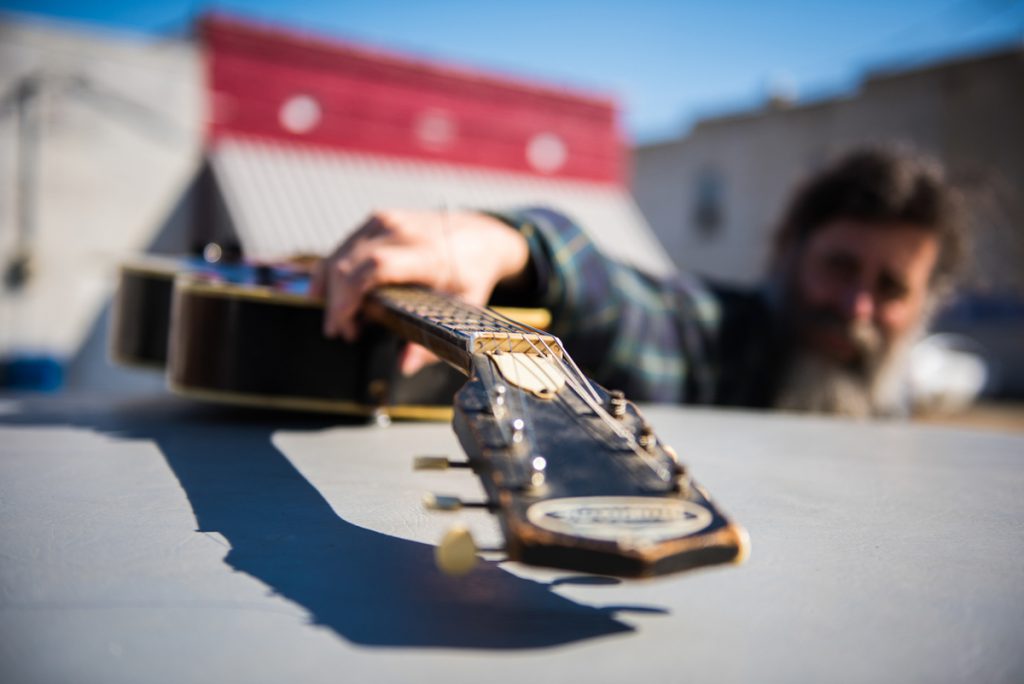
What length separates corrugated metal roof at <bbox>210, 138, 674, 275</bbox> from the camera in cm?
479

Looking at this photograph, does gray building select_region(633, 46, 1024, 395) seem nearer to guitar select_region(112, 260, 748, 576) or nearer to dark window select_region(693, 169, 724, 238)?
dark window select_region(693, 169, 724, 238)

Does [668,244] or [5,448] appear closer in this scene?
[5,448]

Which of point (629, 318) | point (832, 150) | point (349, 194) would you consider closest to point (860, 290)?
point (629, 318)

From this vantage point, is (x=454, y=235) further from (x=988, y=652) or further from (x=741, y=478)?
(x=988, y=652)

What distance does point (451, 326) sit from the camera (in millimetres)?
524

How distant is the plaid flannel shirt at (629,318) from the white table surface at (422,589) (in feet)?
2.36

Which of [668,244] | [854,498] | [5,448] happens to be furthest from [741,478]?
[668,244]

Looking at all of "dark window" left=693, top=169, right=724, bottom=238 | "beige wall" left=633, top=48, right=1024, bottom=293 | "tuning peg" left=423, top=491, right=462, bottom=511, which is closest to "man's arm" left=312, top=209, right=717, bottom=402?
"tuning peg" left=423, top=491, right=462, bottom=511

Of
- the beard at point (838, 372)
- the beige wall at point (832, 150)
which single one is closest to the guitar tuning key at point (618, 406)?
the beard at point (838, 372)

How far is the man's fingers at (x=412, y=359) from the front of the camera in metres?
0.87

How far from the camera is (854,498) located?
0.58m

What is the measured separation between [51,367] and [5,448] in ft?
15.1

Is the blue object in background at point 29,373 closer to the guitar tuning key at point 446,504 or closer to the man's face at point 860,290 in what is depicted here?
the man's face at point 860,290

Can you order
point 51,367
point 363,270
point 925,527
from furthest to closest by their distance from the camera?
point 51,367 < point 363,270 < point 925,527
